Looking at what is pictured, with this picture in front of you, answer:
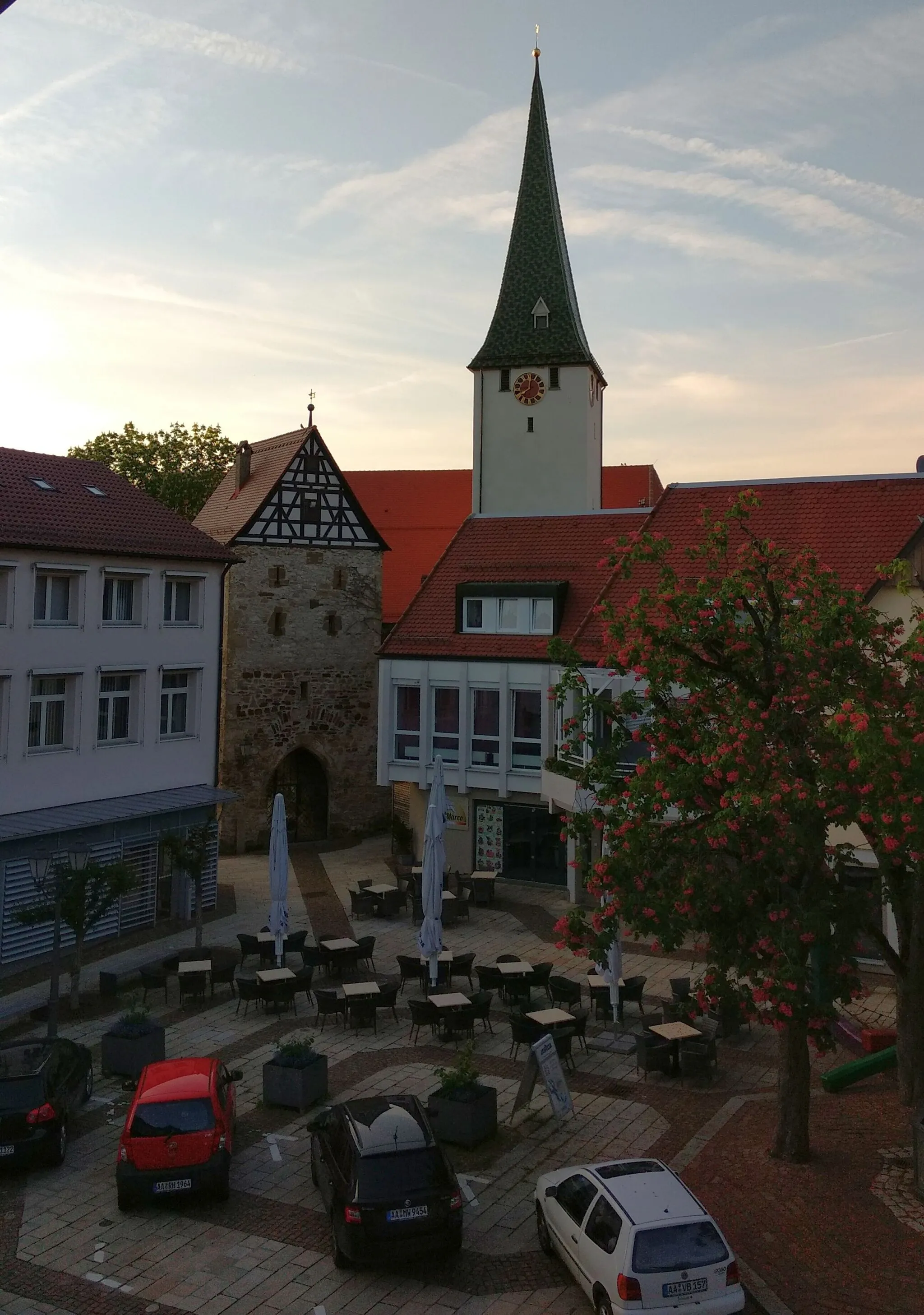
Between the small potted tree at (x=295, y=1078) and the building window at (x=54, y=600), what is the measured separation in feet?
37.2

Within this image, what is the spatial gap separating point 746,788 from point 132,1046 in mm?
9145

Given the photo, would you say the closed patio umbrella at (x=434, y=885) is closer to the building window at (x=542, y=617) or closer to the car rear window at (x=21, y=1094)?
the car rear window at (x=21, y=1094)

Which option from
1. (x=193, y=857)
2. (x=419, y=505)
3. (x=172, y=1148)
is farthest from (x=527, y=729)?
(x=419, y=505)

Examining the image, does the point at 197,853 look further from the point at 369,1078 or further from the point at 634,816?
the point at 634,816

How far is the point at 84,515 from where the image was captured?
76.1 feet

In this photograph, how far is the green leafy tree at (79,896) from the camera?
16875 mm

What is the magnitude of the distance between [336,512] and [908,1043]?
24.7m

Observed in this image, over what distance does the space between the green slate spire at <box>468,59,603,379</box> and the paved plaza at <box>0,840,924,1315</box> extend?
2472cm

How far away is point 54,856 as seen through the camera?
17.8m

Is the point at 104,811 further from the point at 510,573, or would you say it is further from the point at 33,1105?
the point at 510,573

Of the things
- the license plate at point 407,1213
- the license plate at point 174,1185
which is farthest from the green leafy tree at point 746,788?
the license plate at point 174,1185

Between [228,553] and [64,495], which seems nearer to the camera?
[64,495]

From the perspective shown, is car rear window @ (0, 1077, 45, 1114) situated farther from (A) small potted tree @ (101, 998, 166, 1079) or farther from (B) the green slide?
(B) the green slide

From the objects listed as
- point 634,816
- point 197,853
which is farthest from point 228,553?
point 634,816
